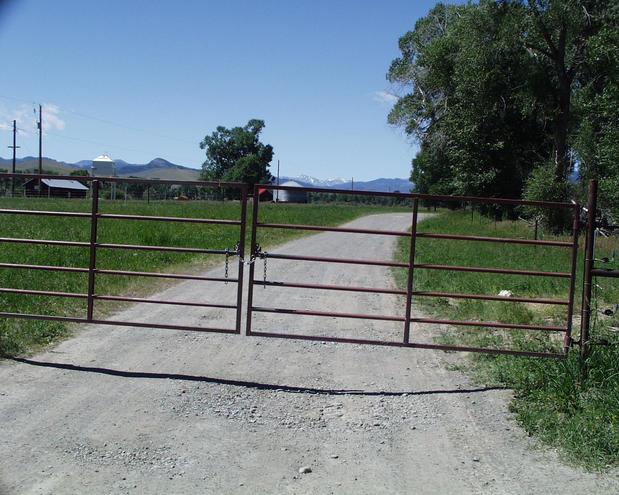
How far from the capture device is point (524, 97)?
1346 inches

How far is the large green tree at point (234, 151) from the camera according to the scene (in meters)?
105

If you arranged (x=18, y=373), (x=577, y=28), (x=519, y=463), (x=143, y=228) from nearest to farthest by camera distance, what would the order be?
(x=519, y=463) < (x=18, y=373) < (x=143, y=228) < (x=577, y=28)

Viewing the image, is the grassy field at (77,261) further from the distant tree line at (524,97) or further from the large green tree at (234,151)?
the large green tree at (234,151)

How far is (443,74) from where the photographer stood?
38.8 m

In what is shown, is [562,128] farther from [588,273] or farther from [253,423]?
[253,423]

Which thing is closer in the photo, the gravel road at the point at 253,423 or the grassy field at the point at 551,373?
the gravel road at the point at 253,423

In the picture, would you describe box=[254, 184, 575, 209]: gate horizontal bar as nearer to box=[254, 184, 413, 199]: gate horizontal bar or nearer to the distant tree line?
box=[254, 184, 413, 199]: gate horizontal bar

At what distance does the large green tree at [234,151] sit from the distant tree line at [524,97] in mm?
64349

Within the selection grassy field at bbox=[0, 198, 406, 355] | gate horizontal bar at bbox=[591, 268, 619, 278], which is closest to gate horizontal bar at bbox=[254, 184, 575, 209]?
gate horizontal bar at bbox=[591, 268, 619, 278]

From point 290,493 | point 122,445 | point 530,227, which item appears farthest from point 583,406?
point 530,227

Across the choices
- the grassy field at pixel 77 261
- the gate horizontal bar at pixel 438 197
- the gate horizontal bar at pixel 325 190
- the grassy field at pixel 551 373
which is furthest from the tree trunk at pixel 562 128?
the gate horizontal bar at pixel 325 190

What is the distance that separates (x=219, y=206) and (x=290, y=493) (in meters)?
28.7

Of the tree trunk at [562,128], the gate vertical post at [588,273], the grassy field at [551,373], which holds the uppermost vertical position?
the tree trunk at [562,128]

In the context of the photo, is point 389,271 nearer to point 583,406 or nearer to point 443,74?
point 583,406
